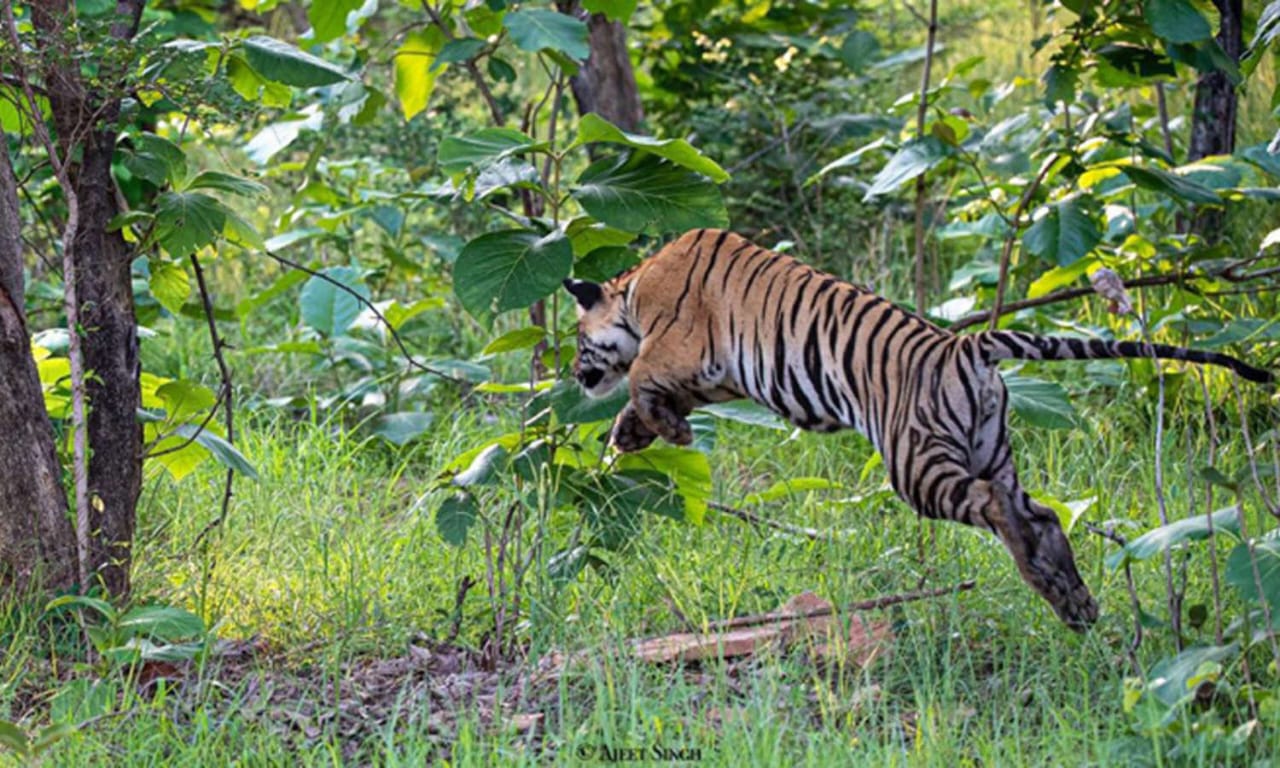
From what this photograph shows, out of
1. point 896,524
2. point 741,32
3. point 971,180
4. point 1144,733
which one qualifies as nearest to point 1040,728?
point 1144,733

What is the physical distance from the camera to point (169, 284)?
439 cm

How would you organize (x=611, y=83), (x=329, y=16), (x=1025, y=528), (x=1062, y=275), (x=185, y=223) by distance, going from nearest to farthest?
(x=1025, y=528) → (x=185, y=223) → (x=329, y=16) → (x=1062, y=275) → (x=611, y=83)

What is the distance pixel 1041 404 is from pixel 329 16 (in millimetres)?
2323

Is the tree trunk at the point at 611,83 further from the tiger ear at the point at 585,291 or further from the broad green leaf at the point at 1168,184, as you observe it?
the broad green leaf at the point at 1168,184

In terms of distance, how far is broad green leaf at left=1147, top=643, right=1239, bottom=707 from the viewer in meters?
3.21

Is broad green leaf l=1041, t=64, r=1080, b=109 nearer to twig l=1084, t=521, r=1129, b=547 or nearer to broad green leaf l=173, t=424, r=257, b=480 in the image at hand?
twig l=1084, t=521, r=1129, b=547

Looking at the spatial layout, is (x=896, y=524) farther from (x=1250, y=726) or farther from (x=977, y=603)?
(x=1250, y=726)

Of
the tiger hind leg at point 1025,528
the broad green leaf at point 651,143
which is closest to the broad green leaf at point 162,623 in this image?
the broad green leaf at point 651,143

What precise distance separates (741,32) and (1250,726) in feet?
19.6

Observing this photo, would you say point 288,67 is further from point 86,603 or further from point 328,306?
point 328,306

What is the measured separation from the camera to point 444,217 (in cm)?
866

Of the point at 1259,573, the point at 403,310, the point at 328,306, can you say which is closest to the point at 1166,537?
the point at 1259,573

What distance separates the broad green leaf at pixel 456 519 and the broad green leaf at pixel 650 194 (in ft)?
3.04

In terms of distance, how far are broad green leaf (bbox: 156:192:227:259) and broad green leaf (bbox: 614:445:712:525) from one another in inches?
49.3
